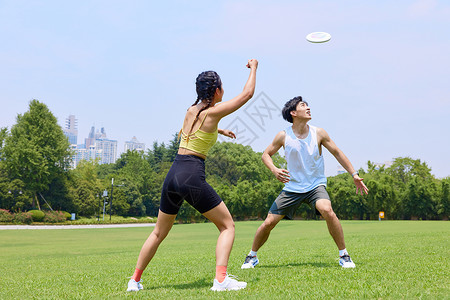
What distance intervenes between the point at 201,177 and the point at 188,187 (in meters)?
0.18

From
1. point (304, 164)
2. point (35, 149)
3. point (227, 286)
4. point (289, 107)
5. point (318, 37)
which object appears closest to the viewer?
point (227, 286)

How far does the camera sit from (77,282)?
5.58m

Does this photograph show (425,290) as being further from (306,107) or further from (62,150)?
(62,150)

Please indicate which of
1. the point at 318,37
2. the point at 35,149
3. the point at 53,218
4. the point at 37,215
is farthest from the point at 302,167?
the point at 35,149

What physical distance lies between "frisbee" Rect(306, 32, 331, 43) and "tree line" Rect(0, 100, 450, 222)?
4635 cm

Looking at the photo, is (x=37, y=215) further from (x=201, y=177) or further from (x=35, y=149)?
(x=201, y=177)

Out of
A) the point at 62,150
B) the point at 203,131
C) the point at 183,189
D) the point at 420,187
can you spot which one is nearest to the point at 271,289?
the point at 183,189

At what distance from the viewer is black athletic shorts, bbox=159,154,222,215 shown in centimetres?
435

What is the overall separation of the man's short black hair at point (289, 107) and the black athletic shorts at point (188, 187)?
2.45 m

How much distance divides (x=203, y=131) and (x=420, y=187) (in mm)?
52560

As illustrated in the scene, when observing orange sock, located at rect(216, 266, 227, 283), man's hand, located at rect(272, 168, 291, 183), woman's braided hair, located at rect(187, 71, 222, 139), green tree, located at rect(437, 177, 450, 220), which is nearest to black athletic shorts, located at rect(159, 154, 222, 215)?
woman's braided hair, located at rect(187, 71, 222, 139)

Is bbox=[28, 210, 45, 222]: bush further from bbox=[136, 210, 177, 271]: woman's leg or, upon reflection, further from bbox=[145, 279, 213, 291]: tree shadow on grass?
bbox=[136, 210, 177, 271]: woman's leg

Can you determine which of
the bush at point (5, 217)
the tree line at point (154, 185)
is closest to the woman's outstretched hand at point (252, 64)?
the tree line at point (154, 185)

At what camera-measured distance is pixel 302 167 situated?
620 centimetres
